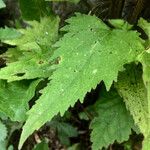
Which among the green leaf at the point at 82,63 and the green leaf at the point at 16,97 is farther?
the green leaf at the point at 16,97

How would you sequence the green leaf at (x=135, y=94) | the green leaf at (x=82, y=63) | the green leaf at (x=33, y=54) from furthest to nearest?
the green leaf at (x=33, y=54), the green leaf at (x=135, y=94), the green leaf at (x=82, y=63)

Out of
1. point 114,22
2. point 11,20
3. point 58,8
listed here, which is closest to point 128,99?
point 114,22

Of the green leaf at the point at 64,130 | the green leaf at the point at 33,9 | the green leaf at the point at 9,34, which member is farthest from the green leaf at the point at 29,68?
the green leaf at the point at 64,130

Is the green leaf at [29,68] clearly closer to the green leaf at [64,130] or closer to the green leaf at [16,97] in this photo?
the green leaf at [16,97]

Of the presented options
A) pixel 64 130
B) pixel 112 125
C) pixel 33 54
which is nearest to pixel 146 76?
pixel 112 125

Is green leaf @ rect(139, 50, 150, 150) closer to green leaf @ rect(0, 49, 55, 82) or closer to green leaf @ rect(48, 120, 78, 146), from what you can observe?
green leaf @ rect(0, 49, 55, 82)

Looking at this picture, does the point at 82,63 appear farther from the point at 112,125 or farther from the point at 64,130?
the point at 64,130
